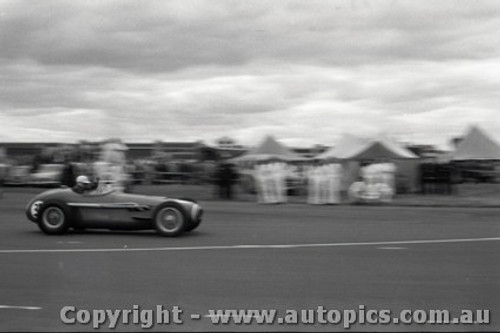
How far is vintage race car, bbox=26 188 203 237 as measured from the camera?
13945 millimetres

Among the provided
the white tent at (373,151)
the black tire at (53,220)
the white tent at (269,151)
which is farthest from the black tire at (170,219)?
the white tent at (269,151)

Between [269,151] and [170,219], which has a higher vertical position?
[269,151]

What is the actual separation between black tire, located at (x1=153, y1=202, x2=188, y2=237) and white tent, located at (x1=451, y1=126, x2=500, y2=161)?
829 inches

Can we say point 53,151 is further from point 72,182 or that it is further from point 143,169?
point 72,182

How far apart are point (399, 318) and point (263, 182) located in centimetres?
1797

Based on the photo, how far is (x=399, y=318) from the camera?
7.00 m

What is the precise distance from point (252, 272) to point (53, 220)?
5.85 meters

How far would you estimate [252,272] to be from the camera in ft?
31.9

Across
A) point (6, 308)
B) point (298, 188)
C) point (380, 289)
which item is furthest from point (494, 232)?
Answer: point (298, 188)

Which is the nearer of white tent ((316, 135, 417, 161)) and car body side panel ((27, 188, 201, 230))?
car body side panel ((27, 188, 201, 230))

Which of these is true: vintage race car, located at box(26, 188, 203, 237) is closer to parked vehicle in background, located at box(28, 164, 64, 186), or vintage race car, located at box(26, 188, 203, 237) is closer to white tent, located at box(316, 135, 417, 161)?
white tent, located at box(316, 135, 417, 161)

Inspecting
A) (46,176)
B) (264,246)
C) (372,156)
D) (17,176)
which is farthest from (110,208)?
(17,176)

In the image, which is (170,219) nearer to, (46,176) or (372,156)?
(372,156)

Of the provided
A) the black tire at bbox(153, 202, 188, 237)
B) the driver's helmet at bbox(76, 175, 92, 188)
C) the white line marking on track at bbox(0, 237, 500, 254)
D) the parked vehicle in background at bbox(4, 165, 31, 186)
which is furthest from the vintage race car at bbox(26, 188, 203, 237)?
the parked vehicle in background at bbox(4, 165, 31, 186)
